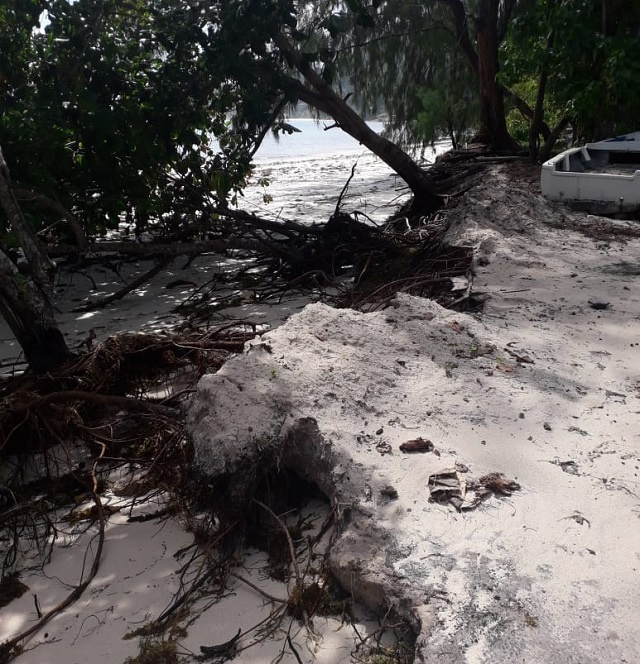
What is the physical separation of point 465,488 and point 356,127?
231 inches

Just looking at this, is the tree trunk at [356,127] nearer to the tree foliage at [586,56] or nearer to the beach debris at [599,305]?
the tree foliage at [586,56]

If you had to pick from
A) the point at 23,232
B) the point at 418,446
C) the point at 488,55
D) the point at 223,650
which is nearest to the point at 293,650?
the point at 223,650

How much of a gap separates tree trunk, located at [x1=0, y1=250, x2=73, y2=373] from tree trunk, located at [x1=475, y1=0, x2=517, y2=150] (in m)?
8.14

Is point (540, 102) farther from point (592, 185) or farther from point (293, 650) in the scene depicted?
point (293, 650)

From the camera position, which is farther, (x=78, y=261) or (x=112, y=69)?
(x=78, y=261)

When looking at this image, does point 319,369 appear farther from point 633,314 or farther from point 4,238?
point 4,238

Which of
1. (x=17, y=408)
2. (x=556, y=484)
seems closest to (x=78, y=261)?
(x=17, y=408)

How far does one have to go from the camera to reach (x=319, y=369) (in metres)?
2.67

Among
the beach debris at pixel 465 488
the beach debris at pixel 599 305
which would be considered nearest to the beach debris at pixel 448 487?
the beach debris at pixel 465 488

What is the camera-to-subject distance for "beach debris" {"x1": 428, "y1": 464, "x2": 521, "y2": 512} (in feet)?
6.48

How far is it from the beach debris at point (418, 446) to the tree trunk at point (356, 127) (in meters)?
4.88

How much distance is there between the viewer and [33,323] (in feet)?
11.6

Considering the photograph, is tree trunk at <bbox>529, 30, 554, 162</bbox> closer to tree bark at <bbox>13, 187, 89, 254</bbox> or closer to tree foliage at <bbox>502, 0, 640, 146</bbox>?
tree foliage at <bbox>502, 0, 640, 146</bbox>

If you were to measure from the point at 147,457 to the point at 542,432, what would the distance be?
1690 mm
